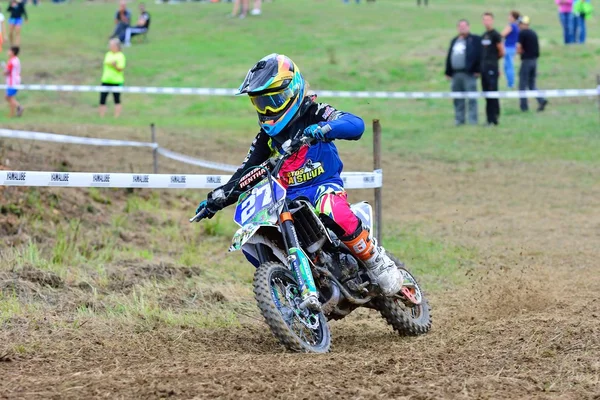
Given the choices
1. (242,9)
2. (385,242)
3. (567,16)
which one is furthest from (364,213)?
(242,9)

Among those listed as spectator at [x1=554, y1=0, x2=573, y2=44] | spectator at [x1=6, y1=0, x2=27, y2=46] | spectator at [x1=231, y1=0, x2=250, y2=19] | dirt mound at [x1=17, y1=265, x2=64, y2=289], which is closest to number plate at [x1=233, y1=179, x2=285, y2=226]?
dirt mound at [x1=17, y1=265, x2=64, y2=289]

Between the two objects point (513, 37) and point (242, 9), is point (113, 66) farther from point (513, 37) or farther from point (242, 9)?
point (242, 9)

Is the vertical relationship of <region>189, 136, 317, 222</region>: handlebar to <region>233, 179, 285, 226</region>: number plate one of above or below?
above

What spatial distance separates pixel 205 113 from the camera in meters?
23.2

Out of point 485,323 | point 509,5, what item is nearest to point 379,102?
point 485,323

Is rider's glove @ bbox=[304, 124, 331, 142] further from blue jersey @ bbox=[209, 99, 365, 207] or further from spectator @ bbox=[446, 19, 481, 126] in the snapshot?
spectator @ bbox=[446, 19, 481, 126]

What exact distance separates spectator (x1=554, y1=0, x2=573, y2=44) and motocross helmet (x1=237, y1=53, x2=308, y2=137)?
23.5m

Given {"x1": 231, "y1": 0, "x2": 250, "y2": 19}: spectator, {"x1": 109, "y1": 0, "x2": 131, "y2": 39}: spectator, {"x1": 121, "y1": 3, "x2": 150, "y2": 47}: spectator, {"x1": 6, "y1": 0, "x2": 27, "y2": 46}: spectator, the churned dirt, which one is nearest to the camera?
the churned dirt

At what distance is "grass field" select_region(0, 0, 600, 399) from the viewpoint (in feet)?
17.0

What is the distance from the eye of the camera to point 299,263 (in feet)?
19.7

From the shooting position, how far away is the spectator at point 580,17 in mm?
27812

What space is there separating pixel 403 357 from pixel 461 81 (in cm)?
1474

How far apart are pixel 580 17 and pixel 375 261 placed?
23.9 meters

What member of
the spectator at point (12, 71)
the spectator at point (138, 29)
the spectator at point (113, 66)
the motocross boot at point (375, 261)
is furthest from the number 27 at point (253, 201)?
the spectator at point (138, 29)
